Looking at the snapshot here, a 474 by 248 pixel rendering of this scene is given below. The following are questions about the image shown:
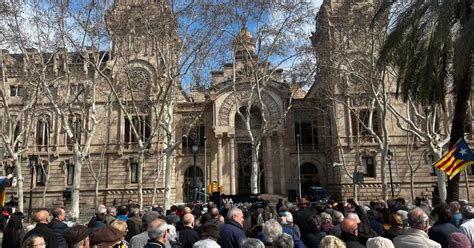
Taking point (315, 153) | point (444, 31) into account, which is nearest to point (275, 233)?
point (444, 31)

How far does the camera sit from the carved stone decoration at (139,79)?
2733 centimetres

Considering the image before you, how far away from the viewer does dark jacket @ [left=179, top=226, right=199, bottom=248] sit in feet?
20.4

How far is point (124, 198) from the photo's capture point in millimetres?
32781

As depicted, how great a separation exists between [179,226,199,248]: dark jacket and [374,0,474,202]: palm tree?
9.14 meters

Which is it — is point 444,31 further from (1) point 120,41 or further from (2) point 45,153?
(2) point 45,153

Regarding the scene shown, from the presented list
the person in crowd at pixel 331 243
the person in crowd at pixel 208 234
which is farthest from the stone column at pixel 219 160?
the person in crowd at pixel 331 243

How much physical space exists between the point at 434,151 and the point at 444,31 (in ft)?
26.7

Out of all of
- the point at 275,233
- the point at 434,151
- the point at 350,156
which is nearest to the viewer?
the point at 275,233

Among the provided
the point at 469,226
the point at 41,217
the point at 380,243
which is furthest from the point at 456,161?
the point at 41,217

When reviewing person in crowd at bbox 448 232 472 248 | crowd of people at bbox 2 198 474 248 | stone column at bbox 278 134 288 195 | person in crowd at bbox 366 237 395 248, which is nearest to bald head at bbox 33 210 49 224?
crowd of people at bbox 2 198 474 248

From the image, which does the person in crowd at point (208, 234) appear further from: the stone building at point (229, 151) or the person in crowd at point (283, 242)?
the stone building at point (229, 151)

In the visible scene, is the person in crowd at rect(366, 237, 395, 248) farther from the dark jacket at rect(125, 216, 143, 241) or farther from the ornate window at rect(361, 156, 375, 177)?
the ornate window at rect(361, 156, 375, 177)

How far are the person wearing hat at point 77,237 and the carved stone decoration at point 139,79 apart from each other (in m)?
21.4

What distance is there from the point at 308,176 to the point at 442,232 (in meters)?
30.5
